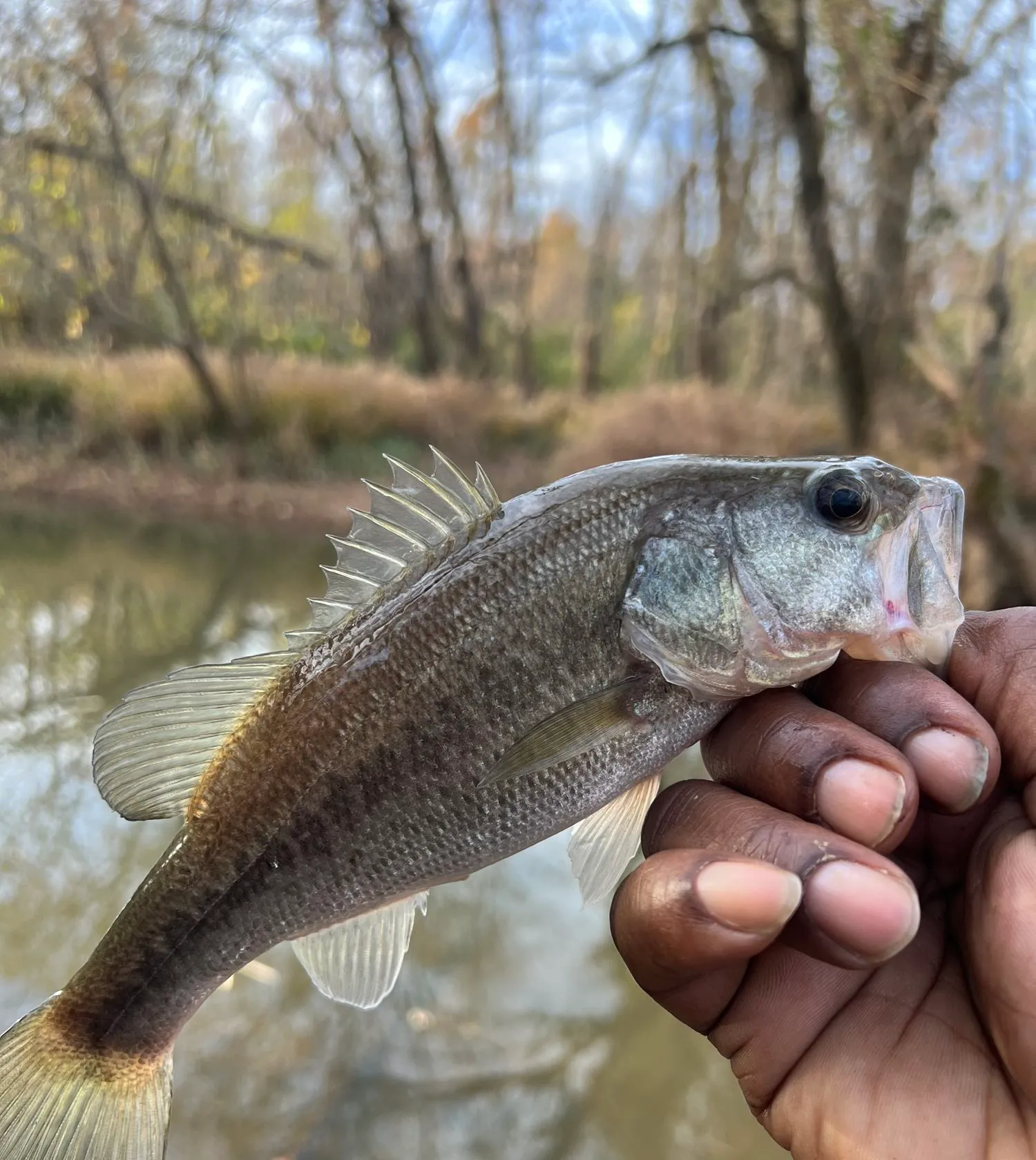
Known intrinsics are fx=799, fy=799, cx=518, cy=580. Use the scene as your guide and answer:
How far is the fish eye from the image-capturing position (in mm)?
1300

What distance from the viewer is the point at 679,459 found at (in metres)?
1.46

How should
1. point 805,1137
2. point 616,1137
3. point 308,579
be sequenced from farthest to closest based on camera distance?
point 308,579
point 616,1137
point 805,1137

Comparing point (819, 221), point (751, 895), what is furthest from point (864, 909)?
point (819, 221)

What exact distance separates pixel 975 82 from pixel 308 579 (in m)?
7.59

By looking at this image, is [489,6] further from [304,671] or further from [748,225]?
[304,671]

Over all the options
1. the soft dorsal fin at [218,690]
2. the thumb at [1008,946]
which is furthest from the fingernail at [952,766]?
the soft dorsal fin at [218,690]

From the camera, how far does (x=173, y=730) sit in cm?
144

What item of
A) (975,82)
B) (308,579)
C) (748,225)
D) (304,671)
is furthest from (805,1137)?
(748,225)

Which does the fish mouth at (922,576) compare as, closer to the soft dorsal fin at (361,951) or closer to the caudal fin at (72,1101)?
the soft dorsal fin at (361,951)

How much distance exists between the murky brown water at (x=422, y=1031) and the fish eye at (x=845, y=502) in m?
2.25

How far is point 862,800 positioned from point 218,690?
3.56 feet

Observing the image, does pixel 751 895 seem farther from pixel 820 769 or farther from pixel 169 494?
pixel 169 494

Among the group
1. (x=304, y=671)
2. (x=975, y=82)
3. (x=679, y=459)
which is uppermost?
(x=975, y=82)

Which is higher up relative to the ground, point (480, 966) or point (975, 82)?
point (975, 82)
